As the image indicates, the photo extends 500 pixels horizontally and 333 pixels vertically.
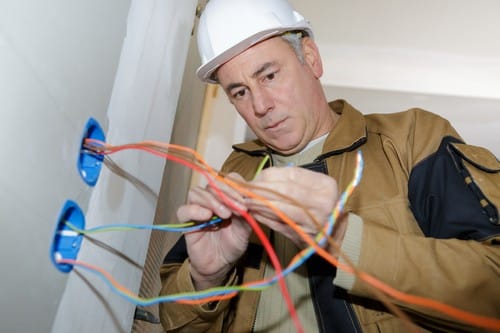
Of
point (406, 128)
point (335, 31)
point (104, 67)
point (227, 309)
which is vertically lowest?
point (227, 309)

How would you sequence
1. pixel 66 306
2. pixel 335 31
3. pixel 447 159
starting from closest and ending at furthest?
pixel 66 306 < pixel 447 159 < pixel 335 31

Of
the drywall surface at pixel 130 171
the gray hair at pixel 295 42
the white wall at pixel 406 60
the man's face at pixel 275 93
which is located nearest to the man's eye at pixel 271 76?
the man's face at pixel 275 93

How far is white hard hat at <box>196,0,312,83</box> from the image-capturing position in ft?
3.16

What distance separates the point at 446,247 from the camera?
669 millimetres

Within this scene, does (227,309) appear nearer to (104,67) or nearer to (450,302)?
(450,302)

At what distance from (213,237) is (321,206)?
11.8 inches

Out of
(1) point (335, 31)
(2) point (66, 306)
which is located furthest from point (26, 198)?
(1) point (335, 31)

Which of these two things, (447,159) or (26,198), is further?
(447,159)

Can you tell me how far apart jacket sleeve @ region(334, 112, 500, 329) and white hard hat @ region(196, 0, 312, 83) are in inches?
19.7

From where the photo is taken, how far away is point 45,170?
18.6 inches

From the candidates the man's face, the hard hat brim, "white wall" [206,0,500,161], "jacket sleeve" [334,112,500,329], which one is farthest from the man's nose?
"white wall" [206,0,500,161]

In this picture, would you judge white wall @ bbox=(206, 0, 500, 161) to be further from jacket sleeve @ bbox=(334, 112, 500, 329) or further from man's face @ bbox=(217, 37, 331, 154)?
jacket sleeve @ bbox=(334, 112, 500, 329)

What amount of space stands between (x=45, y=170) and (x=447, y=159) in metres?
0.76

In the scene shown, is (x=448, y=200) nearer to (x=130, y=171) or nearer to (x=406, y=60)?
(x=130, y=171)
